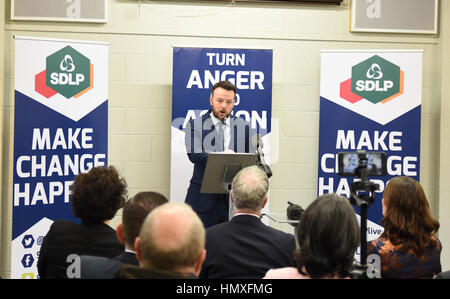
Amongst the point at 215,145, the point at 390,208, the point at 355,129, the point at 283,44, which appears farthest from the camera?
the point at 283,44

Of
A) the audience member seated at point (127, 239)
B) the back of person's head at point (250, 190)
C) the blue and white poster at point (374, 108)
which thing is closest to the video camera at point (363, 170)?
the back of person's head at point (250, 190)

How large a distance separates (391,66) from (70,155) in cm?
261

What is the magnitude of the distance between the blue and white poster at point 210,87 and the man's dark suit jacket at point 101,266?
2.40 metres

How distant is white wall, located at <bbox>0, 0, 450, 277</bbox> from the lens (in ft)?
14.8

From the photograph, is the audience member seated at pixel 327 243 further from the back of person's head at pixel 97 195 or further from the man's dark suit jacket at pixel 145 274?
the back of person's head at pixel 97 195

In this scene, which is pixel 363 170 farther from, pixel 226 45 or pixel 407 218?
pixel 226 45

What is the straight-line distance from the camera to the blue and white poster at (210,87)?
14.0 ft

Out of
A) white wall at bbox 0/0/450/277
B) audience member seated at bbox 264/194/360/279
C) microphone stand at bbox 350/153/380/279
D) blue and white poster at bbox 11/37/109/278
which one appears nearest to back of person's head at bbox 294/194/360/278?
audience member seated at bbox 264/194/360/279

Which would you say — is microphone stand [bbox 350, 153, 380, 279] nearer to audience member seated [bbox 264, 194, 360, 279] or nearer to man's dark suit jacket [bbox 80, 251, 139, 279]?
audience member seated [bbox 264, 194, 360, 279]

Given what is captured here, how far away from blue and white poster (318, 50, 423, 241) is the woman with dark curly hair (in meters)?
2.39

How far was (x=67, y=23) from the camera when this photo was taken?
4461 mm
